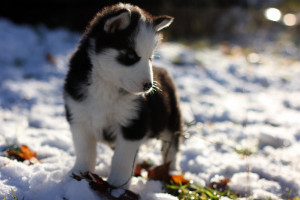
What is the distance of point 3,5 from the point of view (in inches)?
293

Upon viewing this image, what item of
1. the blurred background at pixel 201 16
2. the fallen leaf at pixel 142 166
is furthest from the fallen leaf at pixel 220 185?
the blurred background at pixel 201 16

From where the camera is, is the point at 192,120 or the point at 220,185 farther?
the point at 192,120

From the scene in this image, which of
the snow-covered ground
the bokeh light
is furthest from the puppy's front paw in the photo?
the bokeh light

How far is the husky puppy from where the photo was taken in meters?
2.22

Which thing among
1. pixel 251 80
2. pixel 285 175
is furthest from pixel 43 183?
pixel 251 80

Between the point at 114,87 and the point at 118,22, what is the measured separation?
44 cm

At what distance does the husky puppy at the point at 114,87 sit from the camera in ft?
7.28

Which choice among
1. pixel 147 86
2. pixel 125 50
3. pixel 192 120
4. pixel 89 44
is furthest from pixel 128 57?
pixel 192 120

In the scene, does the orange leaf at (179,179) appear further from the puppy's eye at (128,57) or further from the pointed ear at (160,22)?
the pointed ear at (160,22)

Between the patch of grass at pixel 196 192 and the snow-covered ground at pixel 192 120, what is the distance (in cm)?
12

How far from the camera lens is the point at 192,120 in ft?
14.0

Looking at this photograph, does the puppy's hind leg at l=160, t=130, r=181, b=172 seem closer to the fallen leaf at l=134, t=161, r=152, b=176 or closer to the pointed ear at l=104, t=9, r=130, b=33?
the fallen leaf at l=134, t=161, r=152, b=176

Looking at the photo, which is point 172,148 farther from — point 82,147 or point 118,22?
point 118,22

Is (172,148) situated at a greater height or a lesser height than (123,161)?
lesser
